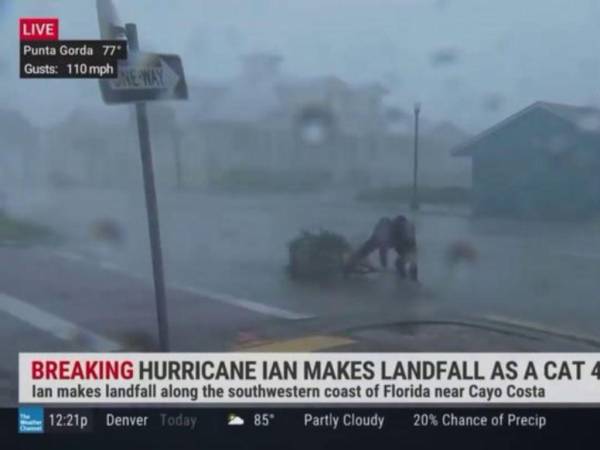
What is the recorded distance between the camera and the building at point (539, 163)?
262cm

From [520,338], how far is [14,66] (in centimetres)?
142

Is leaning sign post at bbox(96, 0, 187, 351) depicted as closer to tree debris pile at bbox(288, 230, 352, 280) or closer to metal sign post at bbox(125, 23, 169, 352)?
metal sign post at bbox(125, 23, 169, 352)

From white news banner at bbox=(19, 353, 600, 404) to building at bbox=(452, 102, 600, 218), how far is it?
37 cm
